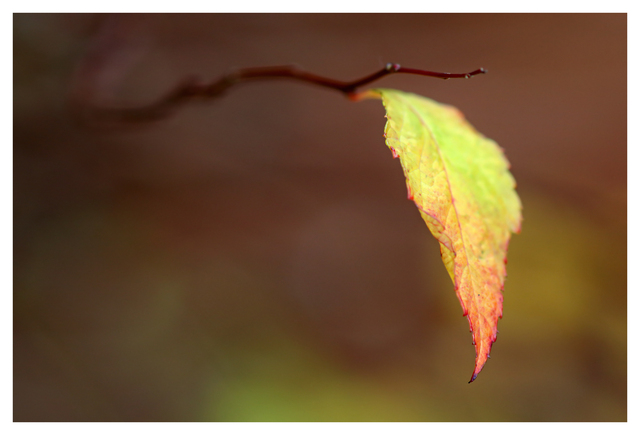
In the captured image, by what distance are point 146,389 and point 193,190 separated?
2.36ft

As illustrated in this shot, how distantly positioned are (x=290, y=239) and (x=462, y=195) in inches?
52.1

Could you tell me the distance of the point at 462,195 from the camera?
401 millimetres

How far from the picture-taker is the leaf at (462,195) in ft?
1.19

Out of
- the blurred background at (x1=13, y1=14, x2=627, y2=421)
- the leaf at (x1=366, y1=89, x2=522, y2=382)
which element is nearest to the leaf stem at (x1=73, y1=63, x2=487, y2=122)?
the leaf at (x1=366, y1=89, x2=522, y2=382)

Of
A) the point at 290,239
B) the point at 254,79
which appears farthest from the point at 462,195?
the point at 290,239

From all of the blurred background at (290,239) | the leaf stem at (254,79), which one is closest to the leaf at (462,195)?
the leaf stem at (254,79)

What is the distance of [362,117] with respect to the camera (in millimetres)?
1803

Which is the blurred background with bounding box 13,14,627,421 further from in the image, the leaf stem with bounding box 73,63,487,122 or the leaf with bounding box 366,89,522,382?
the leaf with bounding box 366,89,522,382

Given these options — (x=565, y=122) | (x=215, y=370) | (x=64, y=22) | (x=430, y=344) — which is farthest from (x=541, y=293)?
(x=64, y=22)

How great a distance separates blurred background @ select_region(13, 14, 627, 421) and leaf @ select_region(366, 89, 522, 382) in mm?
1135

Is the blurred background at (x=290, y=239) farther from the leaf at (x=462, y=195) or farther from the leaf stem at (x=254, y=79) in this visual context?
the leaf at (x=462, y=195)

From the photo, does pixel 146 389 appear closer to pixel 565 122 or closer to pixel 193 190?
pixel 193 190

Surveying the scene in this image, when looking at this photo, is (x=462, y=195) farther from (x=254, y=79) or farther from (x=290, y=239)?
(x=290, y=239)

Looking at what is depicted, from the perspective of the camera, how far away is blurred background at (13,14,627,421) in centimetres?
145
